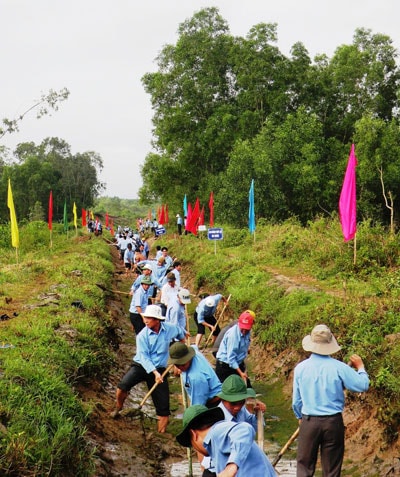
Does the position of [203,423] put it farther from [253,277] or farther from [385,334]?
[253,277]

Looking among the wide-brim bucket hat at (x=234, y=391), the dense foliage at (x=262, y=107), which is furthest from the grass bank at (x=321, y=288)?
the dense foliage at (x=262, y=107)

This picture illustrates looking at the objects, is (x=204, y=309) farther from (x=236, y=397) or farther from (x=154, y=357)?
(x=236, y=397)

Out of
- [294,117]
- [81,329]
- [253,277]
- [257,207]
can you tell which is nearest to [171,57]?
[294,117]

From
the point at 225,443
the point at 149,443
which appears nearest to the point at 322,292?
the point at 149,443

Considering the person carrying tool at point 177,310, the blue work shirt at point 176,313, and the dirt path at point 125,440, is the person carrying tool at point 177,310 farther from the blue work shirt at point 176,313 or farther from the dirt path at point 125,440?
the dirt path at point 125,440

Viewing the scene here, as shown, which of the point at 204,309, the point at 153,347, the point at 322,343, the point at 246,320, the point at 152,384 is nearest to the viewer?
the point at 322,343

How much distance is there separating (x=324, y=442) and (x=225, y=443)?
1.83m

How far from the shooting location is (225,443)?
10.9ft

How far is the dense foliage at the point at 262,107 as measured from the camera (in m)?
31.0

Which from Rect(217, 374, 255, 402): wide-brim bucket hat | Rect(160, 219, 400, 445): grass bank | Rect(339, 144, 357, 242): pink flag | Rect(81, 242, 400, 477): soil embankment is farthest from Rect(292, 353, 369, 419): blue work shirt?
Rect(339, 144, 357, 242): pink flag

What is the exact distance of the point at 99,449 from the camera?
20.3 ft

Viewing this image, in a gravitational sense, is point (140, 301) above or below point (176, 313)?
above

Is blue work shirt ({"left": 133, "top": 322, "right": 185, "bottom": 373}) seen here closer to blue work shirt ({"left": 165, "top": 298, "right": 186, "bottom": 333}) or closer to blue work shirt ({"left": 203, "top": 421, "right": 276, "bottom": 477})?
blue work shirt ({"left": 165, "top": 298, "right": 186, "bottom": 333})

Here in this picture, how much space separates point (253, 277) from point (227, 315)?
1.35m
